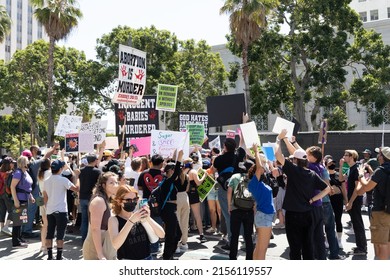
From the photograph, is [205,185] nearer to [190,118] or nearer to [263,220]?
[263,220]

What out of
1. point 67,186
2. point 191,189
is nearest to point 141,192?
point 67,186

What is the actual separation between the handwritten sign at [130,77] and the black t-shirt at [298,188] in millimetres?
5956

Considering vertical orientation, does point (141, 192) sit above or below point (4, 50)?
below

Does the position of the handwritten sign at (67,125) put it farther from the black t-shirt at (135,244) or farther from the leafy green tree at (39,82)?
Answer: the leafy green tree at (39,82)

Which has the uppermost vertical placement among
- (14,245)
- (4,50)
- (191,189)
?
(4,50)

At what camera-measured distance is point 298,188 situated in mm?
6000

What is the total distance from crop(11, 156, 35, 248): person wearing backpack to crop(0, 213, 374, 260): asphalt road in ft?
0.63

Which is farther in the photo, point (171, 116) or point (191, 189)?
point (171, 116)

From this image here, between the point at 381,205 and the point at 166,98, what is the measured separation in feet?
24.9

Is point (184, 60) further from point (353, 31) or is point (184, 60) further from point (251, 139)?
point (251, 139)

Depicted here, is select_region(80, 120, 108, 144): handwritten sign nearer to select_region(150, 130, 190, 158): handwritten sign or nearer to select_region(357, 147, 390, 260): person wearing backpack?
select_region(150, 130, 190, 158): handwritten sign

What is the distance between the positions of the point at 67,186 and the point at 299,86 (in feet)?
81.9

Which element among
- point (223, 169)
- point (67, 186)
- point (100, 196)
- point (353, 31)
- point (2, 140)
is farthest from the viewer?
point (2, 140)

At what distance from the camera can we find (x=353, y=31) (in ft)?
93.7
